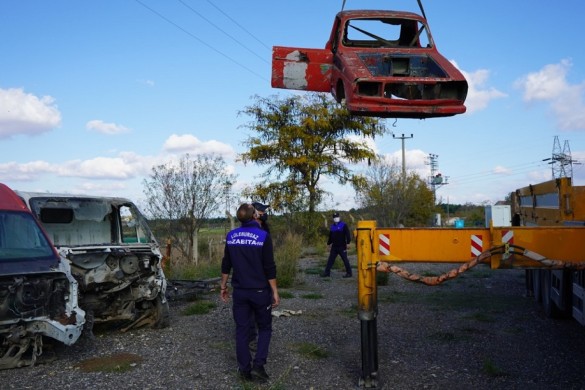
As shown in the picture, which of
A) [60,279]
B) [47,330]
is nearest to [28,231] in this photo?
[60,279]

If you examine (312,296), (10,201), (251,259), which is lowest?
(312,296)

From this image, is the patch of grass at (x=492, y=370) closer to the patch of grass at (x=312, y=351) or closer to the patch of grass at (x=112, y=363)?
the patch of grass at (x=312, y=351)

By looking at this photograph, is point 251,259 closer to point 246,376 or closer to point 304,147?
point 246,376

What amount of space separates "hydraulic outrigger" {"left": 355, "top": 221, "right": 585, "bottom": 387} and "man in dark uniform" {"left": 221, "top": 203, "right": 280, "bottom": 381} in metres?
0.98

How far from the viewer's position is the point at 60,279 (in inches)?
266

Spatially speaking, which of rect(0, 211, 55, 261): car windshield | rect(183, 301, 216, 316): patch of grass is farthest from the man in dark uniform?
rect(183, 301, 216, 316): patch of grass

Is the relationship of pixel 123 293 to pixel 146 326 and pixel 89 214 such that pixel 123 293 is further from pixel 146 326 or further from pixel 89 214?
pixel 89 214

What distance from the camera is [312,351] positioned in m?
6.95

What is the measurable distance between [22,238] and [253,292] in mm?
3331

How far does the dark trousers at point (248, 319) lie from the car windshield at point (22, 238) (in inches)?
107

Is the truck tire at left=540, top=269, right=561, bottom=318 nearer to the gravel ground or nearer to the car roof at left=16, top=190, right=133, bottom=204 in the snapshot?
the gravel ground

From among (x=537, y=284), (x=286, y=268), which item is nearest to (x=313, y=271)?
(x=286, y=268)

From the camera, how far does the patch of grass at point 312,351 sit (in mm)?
6859

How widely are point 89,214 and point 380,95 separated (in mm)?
5069
